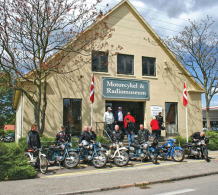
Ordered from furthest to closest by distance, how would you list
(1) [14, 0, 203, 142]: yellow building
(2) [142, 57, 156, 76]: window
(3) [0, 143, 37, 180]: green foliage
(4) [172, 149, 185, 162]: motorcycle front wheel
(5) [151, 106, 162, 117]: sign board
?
(2) [142, 57, 156, 76]: window
(5) [151, 106, 162, 117]: sign board
(1) [14, 0, 203, 142]: yellow building
(4) [172, 149, 185, 162]: motorcycle front wheel
(3) [0, 143, 37, 180]: green foliage

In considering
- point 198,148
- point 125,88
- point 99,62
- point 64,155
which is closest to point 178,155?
point 198,148

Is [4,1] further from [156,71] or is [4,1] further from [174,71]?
[174,71]

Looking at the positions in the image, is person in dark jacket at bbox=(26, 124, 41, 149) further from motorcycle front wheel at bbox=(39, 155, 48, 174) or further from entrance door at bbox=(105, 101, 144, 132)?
entrance door at bbox=(105, 101, 144, 132)

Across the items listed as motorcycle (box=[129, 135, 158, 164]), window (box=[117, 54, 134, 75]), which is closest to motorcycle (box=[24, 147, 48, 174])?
motorcycle (box=[129, 135, 158, 164])

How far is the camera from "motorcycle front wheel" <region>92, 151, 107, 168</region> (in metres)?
10.1

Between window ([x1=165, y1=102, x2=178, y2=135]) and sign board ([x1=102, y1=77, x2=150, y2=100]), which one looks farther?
window ([x1=165, y1=102, x2=178, y2=135])

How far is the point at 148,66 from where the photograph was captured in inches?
687

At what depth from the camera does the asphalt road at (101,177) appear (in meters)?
7.20

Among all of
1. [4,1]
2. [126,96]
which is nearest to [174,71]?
[126,96]

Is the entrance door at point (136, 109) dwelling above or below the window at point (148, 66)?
below

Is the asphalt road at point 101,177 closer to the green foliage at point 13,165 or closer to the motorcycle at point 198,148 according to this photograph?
the green foliage at point 13,165

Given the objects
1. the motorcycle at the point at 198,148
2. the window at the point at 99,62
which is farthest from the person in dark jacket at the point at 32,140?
the motorcycle at the point at 198,148

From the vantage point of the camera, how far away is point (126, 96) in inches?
629

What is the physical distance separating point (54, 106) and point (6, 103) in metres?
44.0
